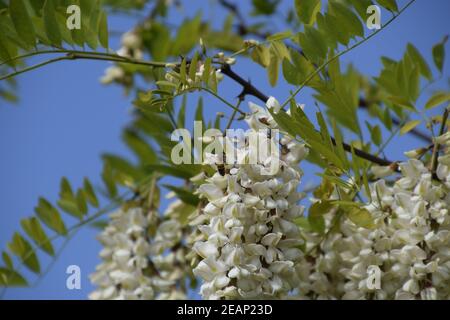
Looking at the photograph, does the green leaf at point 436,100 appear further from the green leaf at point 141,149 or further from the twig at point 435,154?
the green leaf at point 141,149

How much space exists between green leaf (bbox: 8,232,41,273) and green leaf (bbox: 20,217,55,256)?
0.02 m

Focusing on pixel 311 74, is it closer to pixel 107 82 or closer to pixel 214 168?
pixel 214 168

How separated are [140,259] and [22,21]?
477 millimetres

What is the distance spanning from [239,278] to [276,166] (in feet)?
0.50

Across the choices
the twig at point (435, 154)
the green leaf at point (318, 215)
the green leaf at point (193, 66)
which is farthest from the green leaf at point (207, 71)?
the twig at point (435, 154)

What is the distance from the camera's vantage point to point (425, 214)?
1.09 meters

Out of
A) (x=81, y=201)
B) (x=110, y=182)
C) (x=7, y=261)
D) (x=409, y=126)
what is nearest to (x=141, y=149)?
(x=110, y=182)

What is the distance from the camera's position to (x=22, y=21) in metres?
1.06

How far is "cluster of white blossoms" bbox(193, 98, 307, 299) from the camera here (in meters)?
0.98

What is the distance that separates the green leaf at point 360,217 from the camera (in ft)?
3.50

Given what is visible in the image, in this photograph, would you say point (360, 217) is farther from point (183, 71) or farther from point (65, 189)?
point (65, 189)

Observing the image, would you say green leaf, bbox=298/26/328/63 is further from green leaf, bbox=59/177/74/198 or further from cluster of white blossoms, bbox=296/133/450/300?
green leaf, bbox=59/177/74/198

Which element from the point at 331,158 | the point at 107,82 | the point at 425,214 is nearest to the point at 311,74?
the point at 331,158

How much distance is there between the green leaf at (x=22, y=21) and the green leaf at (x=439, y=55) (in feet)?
2.21
